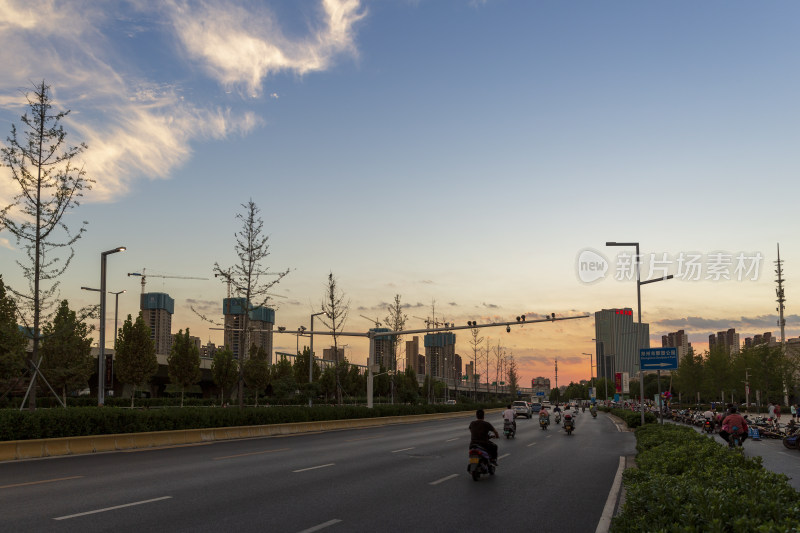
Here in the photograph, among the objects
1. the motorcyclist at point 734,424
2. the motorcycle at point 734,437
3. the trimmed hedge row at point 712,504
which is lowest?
the motorcycle at point 734,437

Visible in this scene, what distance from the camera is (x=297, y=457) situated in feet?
68.6

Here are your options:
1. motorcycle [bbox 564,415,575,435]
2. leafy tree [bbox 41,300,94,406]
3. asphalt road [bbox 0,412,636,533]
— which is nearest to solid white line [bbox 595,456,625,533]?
asphalt road [bbox 0,412,636,533]

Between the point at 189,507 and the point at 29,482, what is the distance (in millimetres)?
5403

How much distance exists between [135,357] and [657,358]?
48926mm

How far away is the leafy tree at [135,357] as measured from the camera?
61062mm

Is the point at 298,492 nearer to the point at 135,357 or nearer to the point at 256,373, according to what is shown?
Answer: the point at 135,357

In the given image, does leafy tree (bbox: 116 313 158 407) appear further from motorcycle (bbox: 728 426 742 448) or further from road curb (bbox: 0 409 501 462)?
motorcycle (bbox: 728 426 742 448)

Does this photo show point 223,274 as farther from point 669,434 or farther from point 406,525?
point 406,525

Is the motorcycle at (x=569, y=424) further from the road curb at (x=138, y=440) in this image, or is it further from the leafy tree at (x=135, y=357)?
the leafy tree at (x=135, y=357)

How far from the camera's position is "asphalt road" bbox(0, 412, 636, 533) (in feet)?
33.6

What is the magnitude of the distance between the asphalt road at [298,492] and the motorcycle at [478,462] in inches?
12.8

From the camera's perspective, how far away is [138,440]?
77.6ft

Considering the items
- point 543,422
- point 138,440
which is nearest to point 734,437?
point 138,440

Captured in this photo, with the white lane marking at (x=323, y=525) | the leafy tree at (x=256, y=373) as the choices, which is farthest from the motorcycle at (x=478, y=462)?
the leafy tree at (x=256, y=373)
